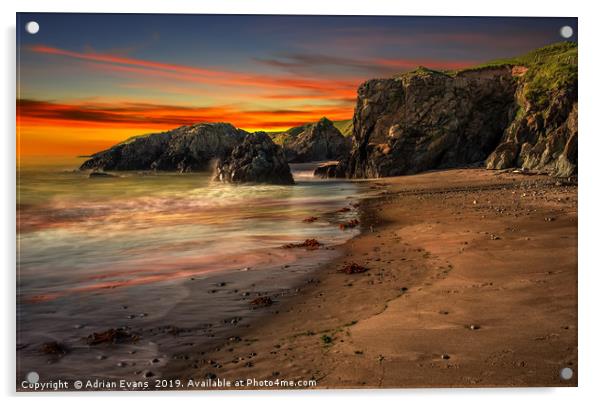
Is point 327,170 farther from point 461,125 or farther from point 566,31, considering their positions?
point 566,31

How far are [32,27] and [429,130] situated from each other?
16.3 m

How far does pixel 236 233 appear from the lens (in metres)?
9.77

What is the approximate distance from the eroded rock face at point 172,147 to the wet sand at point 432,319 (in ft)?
10.9

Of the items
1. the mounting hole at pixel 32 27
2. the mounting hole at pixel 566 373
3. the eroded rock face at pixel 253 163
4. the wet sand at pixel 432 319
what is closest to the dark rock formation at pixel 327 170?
the eroded rock face at pixel 253 163

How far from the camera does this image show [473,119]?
61.3ft

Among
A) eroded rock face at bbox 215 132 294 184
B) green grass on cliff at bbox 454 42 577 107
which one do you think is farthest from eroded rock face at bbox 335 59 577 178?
eroded rock face at bbox 215 132 294 184

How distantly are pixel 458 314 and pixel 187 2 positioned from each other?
20.2 ft

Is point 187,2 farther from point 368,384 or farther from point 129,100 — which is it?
point 368,384

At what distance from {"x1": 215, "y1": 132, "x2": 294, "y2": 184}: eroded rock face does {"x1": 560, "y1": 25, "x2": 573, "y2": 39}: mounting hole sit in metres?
5.61

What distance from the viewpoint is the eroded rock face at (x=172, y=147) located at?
9047 millimetres

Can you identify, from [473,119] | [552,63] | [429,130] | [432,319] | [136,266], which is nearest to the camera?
[432,319]

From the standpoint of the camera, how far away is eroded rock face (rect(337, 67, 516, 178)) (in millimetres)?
15969

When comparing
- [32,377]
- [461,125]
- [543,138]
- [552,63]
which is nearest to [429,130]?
[461,125]
